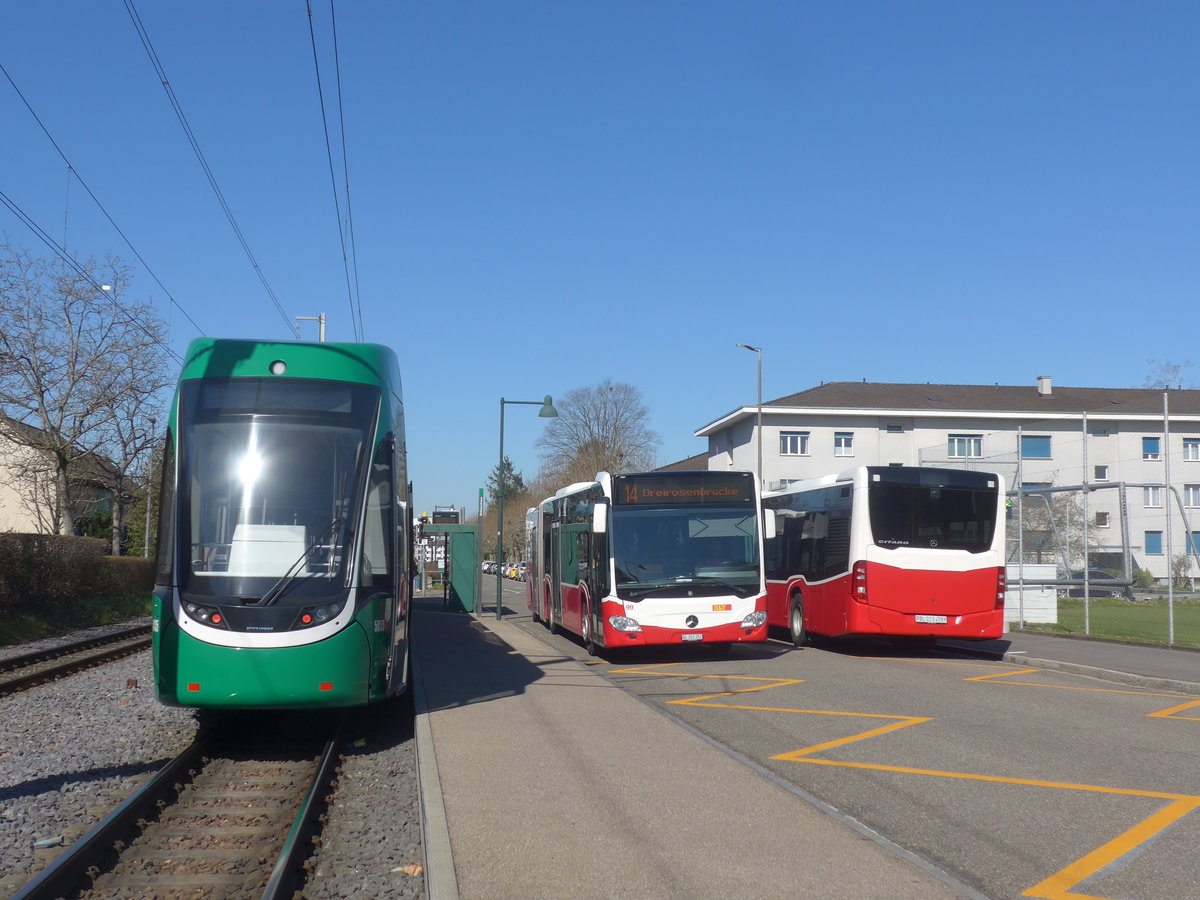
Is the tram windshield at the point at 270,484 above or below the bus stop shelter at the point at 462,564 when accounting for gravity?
above

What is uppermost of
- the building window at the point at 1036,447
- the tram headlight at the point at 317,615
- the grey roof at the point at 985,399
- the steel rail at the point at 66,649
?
the grey roof at the point at 985,399

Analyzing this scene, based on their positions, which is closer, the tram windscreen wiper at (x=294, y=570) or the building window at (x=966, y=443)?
the tram windscreen wiper at (x=294, y=570)

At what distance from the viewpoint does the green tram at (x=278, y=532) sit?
8961 mm

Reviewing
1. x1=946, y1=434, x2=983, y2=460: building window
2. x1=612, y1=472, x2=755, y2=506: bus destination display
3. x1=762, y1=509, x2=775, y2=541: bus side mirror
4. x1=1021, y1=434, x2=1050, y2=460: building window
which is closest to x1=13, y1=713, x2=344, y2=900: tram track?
x1=612, y1=472, x2=755, y2=506: bus destination display

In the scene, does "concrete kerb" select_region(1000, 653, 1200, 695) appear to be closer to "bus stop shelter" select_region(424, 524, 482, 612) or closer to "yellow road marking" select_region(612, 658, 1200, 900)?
"yellow road marking" select_region(612, 658, 1200, 900)

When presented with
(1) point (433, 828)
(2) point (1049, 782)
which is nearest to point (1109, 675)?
(2) point (1049, 782)

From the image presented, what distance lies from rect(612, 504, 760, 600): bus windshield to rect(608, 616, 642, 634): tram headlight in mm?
324

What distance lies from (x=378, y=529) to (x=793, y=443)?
48957 millimetres

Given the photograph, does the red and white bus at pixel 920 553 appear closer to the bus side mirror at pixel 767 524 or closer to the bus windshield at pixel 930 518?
the bus windshield at pixel 930 518

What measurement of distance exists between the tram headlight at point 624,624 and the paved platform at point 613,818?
15.0 ft

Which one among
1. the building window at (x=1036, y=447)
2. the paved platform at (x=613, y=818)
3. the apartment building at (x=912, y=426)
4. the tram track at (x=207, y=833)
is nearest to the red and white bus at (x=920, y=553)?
the paved platform at (x=613, y=818)

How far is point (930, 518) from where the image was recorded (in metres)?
17.9

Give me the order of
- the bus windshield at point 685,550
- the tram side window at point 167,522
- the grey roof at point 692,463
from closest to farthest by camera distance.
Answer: the tram side window at point 167,522
the bus windshield at point 685,550
the grey roof at point 692,463

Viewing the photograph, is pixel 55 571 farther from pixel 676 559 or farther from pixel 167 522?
pixel 167 522
